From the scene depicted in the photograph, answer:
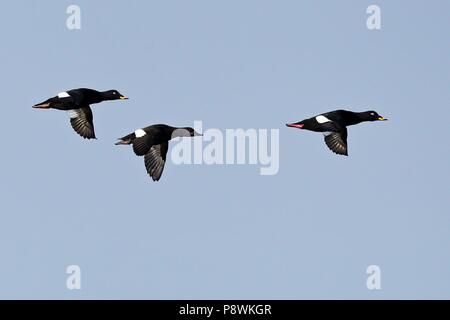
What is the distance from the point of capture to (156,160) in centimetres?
3538

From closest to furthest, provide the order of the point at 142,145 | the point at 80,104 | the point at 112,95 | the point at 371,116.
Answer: the point at 142,145 → the point at 80,104 → the point at 112,95 → the point at 371,116

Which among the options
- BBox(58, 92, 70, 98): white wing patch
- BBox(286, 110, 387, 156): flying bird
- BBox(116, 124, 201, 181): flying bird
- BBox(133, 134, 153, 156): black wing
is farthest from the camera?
BBox(58, 92, 70, 98): white wing patch

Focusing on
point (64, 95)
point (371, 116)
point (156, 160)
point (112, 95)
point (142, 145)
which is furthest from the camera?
point (371, 116)

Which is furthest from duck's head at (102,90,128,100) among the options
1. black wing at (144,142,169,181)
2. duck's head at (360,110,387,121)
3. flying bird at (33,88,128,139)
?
duck's head at (360,110,387,121)

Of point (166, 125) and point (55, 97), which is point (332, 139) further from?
point (55, 97)

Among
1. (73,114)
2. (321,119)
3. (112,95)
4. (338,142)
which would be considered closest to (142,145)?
(112,95)

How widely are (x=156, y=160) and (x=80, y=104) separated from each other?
9.43 ft

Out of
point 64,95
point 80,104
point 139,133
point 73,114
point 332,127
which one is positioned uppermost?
point 64,95

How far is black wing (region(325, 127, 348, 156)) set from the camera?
3531 centimetres

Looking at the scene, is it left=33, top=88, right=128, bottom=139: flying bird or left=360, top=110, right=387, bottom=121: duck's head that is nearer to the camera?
left=33, top=88, right=128, bottom=139: flying bird

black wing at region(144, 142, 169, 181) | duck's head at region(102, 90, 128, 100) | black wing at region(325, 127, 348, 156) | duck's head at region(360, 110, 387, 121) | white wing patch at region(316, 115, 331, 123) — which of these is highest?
duck's head at region(102, 90, 128, 100)

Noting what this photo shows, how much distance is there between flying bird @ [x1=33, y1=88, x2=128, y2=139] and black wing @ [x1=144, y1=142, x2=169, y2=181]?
2.18 m

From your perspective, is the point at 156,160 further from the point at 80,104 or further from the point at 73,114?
the point at 73,114

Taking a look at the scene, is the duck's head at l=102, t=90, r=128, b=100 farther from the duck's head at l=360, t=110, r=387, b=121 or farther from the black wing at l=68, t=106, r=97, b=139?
the duck's head at l=360, t=110, r=387, b=121
